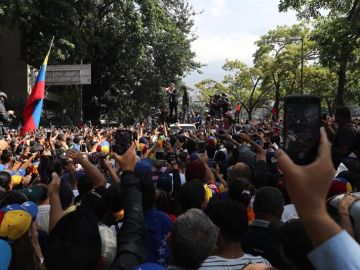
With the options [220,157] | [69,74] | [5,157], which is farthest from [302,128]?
[69,74]

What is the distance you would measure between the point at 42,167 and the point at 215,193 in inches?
108

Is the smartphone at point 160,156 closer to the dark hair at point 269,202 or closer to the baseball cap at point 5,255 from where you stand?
the dark hair at point 269,202

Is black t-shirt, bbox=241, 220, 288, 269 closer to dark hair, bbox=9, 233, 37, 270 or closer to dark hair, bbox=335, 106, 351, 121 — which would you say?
dark hair, bbox=9, 233, 37, 270

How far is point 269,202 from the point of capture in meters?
3.57

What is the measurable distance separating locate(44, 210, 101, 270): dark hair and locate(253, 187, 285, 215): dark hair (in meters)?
1.70

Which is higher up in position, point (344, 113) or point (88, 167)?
point (344, 113)

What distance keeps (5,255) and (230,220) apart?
1.52 metres

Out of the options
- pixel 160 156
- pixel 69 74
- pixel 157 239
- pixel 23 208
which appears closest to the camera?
pixel 157 239

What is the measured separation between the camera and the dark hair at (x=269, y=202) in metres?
3.57


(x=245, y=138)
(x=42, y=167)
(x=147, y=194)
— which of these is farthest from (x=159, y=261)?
(x=42, y=167)

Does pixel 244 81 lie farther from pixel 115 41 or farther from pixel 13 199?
pixel 13 199

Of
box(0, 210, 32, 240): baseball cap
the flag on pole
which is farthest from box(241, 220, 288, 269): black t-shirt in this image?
the flag on pole

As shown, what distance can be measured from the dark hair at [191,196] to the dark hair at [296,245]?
2.12 m

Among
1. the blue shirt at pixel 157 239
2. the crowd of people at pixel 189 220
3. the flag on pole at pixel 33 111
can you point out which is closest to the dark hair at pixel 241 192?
the crowd of people at pixel 189 220
